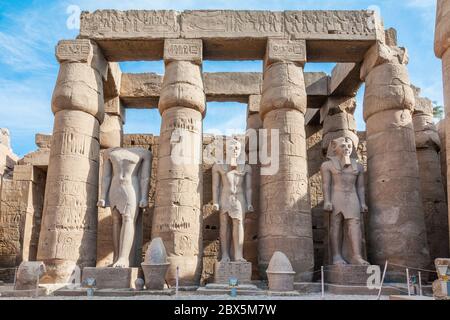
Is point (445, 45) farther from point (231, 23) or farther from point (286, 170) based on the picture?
point (231, 23)

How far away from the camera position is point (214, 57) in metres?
12.4

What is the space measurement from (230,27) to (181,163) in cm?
372

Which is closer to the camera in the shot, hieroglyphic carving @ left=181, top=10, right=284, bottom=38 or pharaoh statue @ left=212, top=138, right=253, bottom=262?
pharaoh statue @ left=212, top=138, right=253, bottom=262

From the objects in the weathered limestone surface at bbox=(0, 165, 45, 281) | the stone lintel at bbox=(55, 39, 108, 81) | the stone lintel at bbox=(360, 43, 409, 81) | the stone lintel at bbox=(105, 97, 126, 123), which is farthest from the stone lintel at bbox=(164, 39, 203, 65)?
the weathered limestone surface at bbox=(0, 165, 45, 281)

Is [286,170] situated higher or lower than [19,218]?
higher

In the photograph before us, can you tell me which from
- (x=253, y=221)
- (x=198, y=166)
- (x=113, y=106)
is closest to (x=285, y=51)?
(x=198, y=166)

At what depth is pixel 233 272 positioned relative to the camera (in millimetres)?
9719

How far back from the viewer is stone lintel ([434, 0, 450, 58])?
8430mm

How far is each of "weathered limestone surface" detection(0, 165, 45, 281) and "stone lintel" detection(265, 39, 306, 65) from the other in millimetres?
8594

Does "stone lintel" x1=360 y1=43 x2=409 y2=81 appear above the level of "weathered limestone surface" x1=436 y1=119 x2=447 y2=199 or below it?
above

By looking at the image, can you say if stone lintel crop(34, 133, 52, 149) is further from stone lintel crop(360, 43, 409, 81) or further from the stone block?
the stone block

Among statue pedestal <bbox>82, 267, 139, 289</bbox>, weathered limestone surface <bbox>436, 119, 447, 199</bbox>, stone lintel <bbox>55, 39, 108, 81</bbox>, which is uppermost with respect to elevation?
stone lintel <bbox>55, 39, 108, 81</bbox>

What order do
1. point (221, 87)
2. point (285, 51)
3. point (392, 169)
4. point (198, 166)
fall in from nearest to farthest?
1. point (392, 169)
2. point (198, 166)
3. point (285, 51)
4. point (221, 87)

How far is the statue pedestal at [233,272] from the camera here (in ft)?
31.8
